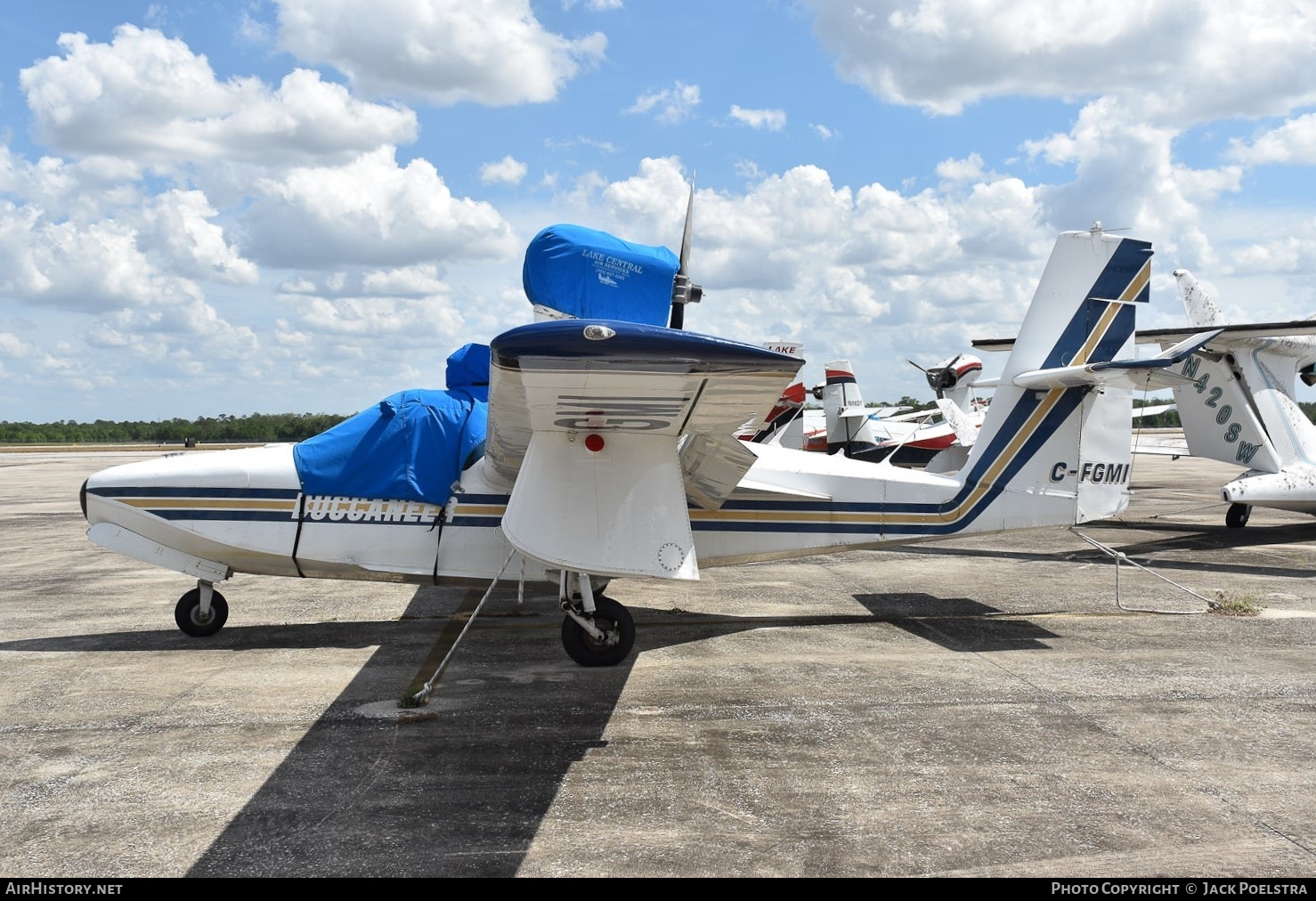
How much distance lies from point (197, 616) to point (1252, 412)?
52.3 feet

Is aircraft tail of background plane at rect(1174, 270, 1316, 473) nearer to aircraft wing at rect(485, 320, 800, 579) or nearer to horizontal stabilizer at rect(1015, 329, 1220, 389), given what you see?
horizontal stabilizer at rect(1015, 329, 1220, 389)

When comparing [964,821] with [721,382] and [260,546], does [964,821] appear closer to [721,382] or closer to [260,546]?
[721,382]

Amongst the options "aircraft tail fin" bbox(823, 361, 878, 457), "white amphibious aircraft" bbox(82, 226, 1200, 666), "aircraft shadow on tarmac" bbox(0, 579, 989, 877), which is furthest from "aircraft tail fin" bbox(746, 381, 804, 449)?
"aircraft shadow on tarmac" bbox(0, 579, 989, 877)

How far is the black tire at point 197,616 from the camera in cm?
802

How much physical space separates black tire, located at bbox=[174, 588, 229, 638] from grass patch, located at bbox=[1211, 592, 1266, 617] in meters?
9.79

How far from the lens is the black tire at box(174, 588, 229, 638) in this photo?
316 inches

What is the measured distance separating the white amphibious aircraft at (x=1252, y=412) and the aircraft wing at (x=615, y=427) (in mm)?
11669

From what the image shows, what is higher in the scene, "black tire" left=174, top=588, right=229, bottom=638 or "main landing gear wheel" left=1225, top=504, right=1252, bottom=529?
"main landing gear wheel" left=1225, top=504, right=1252, bottom=529

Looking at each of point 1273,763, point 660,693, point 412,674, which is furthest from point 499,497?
point 1273,763

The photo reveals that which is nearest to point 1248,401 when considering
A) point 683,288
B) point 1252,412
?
point 1252,412

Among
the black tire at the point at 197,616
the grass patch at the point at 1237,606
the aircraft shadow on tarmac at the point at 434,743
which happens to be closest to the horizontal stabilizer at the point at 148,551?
the black tire at the point at 197,616

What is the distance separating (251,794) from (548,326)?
293 cm

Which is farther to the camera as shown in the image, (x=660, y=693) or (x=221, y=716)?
(x=660, y=693)
